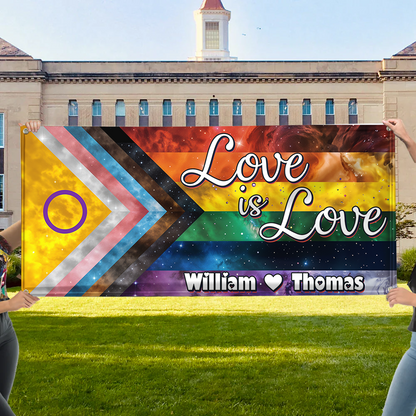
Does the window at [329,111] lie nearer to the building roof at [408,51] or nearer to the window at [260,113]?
the window at [260,113]

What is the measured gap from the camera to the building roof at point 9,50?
140 ft

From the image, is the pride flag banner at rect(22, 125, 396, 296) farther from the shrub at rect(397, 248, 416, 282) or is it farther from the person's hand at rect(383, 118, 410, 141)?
the shrub at rect(397, 248, 416, 282)

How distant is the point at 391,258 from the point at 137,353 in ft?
19.4

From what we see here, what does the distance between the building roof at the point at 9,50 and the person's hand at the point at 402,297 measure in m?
46.3

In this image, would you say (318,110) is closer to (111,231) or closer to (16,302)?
(111,231)

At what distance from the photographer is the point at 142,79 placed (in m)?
43.7

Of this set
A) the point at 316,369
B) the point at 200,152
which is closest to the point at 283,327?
the point at 316,369

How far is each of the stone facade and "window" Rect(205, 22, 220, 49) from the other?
122 ft

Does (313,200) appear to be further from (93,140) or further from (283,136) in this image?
(93,140)

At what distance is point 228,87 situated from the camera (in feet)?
144

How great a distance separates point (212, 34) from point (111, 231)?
79398 millimetres

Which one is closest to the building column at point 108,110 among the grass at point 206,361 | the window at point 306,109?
the window at point 306,109

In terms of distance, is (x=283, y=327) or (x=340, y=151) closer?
(x=340, y=151)

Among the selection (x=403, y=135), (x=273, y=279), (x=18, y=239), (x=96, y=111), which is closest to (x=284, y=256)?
(x=273, y=279)
